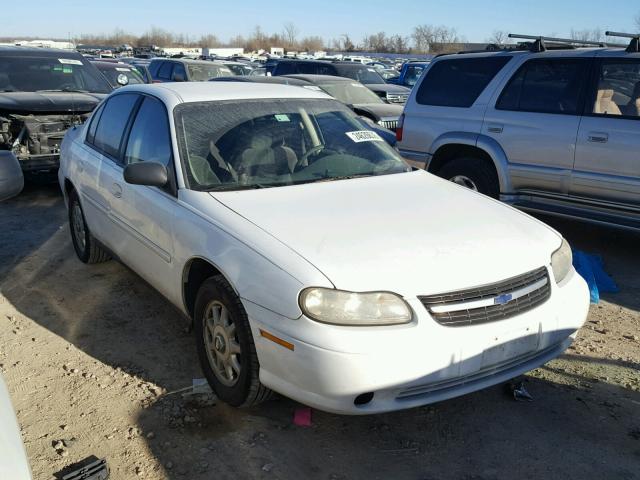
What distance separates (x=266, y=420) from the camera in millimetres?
3262

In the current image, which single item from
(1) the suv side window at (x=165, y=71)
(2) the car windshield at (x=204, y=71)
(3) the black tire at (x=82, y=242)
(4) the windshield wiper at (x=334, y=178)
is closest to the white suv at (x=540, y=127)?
(4) the windshield wiper at (x=334, y=178)

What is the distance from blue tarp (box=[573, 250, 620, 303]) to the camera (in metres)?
4.93

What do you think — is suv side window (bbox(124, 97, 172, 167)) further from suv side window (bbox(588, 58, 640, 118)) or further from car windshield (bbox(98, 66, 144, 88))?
car windshield (bbox(98, 66, 144, 88))

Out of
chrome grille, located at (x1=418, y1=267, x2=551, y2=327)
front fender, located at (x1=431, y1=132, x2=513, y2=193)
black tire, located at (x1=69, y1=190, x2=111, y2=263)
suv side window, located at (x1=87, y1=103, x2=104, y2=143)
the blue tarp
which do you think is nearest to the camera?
chrome grille, located at (x1=418, y1=267, x2=551, y2=327)

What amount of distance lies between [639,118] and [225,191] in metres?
3.91

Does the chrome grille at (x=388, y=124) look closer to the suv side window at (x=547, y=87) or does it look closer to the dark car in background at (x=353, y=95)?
the dark car in background at (x=353, y=95)

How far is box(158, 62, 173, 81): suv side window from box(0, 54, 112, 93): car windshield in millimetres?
7734

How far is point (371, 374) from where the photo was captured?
268 centimetres

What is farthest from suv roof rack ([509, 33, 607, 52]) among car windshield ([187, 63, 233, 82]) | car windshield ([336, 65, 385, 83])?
car windshield ([187, 63, 233, 82])

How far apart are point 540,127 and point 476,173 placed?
81cm

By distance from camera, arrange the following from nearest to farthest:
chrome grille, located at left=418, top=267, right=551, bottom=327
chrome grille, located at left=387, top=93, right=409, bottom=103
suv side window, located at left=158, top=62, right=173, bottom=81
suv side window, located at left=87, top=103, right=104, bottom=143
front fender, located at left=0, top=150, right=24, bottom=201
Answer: front fender, located at left=0, top=150, right=24, bottom=201 → chrome grille, located at left=418, top=267, right=551, bottom=327 → suv side window, located at left=87, top=103, right=104, bottom=143 → chrome grille, located at left=387, top=93, right=409, bottom=103 → suv side window, located at left=158, top=62, right=173, bottom=81

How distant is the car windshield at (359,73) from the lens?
15297 mm

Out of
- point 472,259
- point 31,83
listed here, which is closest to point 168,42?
point 31,83

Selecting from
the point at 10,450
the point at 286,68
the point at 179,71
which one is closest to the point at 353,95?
the point at 286,68
